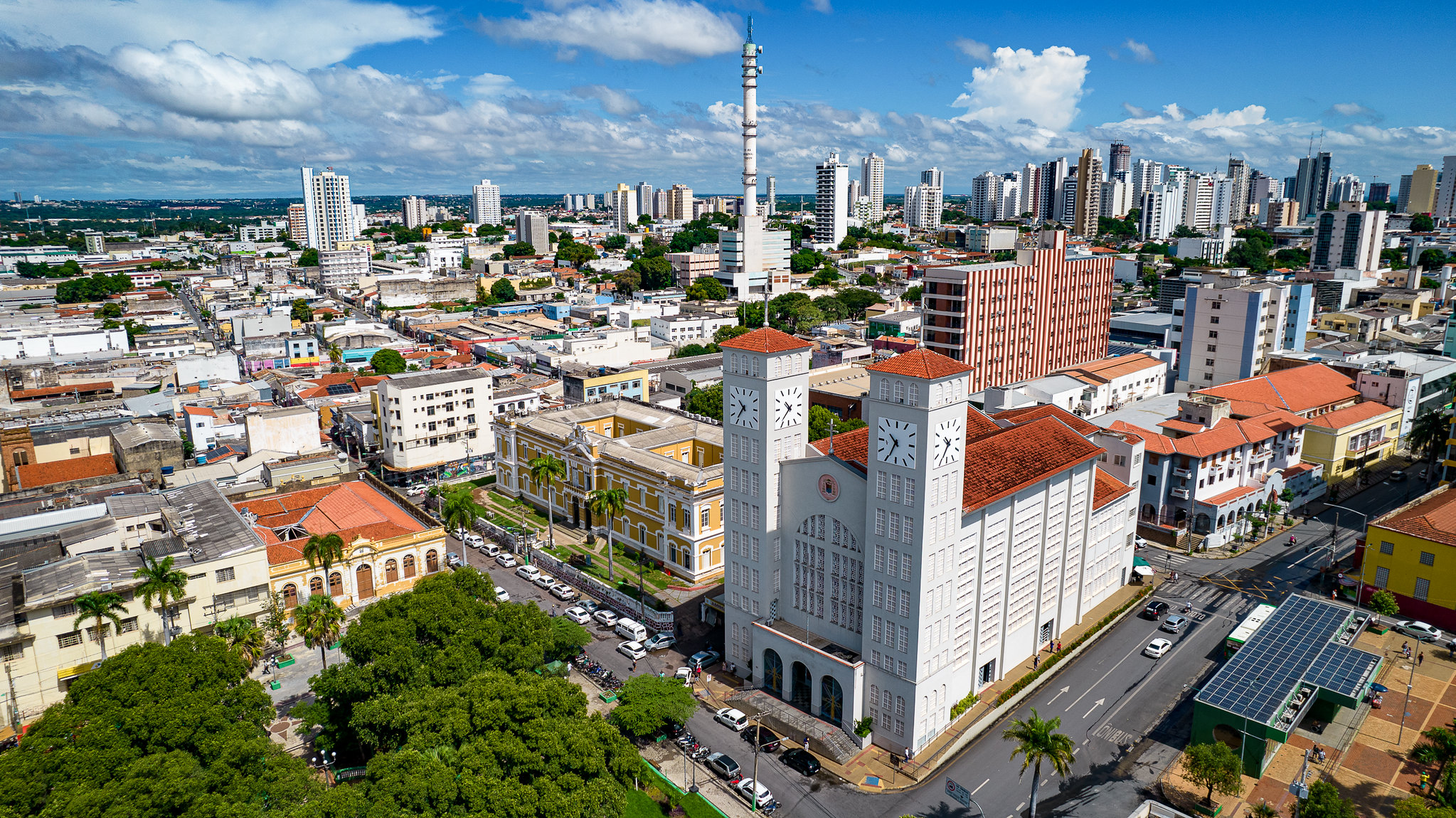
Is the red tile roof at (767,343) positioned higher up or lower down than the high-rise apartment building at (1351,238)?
lower down

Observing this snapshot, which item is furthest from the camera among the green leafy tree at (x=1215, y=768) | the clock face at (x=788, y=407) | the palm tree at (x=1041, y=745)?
the clock face at (x=788, y=407)

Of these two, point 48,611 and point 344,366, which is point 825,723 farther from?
point 344,366

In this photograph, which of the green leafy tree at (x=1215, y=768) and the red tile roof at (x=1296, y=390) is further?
the red tile roof at (x=1296, y=390)

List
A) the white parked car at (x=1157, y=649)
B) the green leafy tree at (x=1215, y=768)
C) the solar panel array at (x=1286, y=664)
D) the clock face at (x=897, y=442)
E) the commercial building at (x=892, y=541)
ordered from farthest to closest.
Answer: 1. the white parked car at (x=1157, y=649)
2. the solar panel array at (x=1286, y=664)
3. the commercial building at (x=892, y=541)
4. the clock face at (x=897, y=442)
5. the green leafy tree at (x=1215, y=768)

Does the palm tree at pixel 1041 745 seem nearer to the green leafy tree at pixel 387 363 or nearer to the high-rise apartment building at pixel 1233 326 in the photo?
the high-rise apartment building at pixel 1233 326

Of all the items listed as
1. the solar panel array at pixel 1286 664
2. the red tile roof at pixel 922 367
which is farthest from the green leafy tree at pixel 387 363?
the solar panel array at pixel 1286 664

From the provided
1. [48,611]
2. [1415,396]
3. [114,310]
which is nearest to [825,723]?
[48,611]
